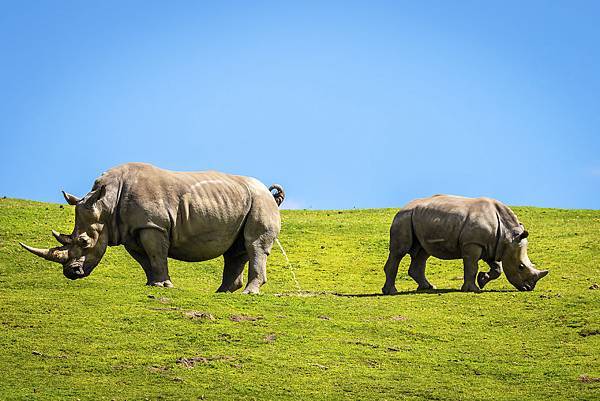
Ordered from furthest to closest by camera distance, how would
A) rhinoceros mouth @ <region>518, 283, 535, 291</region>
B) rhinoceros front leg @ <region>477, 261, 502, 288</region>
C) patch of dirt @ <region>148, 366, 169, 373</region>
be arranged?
rhinoceros front leg @ <region>477, 261, 502, 288</region>, rhinoceros mouth @ <region>518, 283, 535, 291</region>, patch of dirt @ <region>148, 366, 169, 373</region>

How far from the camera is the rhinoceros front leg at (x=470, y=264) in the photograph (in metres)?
28.5

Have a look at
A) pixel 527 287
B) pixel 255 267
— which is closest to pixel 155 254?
pixel 255 267

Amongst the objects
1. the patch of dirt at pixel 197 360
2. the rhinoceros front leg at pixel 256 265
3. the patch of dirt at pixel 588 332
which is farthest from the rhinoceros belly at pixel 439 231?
the patch of dirt at pixel 197 360

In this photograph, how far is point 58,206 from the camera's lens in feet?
142

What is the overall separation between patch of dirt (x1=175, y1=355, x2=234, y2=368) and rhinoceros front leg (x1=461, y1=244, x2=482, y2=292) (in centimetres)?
974

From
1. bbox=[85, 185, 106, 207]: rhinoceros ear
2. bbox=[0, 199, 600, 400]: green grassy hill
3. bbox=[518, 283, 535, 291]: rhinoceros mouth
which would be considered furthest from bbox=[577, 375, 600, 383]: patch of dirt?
bbox=[85, 185, 106, 207]: rhinoceros ear

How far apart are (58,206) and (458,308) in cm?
2142

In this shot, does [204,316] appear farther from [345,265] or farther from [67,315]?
[345,265]

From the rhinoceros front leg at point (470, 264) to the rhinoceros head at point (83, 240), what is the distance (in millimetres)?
9151

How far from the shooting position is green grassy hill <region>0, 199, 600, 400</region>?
19.1m

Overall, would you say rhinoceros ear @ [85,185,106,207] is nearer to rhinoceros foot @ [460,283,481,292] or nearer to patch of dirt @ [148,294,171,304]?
patch of dirt @ [148,294,171,304]

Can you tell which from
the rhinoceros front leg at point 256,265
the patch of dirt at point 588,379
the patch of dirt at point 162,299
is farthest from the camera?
the rhinoceros front leg at point 256,265

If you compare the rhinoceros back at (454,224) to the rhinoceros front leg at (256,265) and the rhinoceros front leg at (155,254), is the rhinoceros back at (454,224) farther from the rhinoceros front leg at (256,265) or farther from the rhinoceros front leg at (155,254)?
the rhinoceros front leg at (155,254)

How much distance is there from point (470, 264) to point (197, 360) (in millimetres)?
10367
